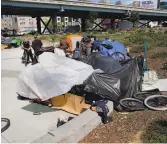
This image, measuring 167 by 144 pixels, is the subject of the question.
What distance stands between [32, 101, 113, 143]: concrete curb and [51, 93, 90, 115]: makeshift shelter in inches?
30.4

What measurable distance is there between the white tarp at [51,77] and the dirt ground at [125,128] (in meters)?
1.37

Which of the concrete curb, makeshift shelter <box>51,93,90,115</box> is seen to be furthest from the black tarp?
the concrete curb

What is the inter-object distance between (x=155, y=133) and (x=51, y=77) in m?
2.95

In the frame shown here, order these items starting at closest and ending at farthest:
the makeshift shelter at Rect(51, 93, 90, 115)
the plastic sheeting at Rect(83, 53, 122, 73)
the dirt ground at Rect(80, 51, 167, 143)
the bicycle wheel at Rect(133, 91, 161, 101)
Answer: the dirt ground at Rect(80, 51, 167, 143) → the makeshift shelter at Rect(51, 93, 90, 115) → the bicycle wheel at Rect(133, 91, 161, 101) → the plastic sheeting at Rect(83, 53, 122, 73)

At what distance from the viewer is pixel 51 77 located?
6.25 m

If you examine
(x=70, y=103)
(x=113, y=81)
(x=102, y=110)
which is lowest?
(x=70, y=103)

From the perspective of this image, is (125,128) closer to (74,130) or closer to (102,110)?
(102,110)

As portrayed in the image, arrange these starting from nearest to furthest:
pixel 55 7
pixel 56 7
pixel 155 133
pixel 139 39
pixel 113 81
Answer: pixel 155 133 < pixel 113 81 < pixel 139 39 < pixel 55 7 < pixel 56 7

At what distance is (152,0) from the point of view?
11212 cm

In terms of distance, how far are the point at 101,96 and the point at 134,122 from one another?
1.10m

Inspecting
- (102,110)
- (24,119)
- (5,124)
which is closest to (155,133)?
(102,110)

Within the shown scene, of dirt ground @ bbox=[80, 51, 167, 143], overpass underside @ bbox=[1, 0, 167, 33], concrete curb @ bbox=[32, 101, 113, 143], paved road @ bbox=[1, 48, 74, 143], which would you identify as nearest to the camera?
concrete curb @ bbox=[32, 101, 113, 143]

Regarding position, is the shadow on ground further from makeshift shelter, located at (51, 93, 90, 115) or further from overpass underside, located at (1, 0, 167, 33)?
overpass underside, located at (1, 0, 167, 33)

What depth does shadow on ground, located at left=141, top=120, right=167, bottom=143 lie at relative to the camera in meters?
4.52
